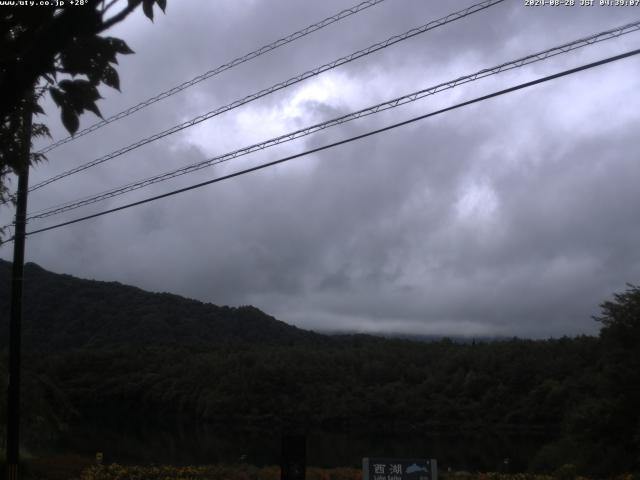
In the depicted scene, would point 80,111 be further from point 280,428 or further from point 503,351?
point 503,351

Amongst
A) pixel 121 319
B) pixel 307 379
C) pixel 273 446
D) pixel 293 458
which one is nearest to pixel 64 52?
pixel 293 458

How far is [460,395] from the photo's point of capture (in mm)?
71875

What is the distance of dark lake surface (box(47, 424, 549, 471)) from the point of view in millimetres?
33625

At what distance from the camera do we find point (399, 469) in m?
11.3

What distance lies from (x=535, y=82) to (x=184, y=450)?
34483 millimetres

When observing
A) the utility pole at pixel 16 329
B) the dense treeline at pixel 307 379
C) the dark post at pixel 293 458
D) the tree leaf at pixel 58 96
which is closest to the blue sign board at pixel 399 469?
the dark post at pixel 293 458

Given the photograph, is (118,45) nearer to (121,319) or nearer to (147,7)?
(147,7)

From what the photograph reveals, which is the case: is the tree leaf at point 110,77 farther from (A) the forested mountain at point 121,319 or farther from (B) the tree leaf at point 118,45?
(A) the forested mountain at point 121,319

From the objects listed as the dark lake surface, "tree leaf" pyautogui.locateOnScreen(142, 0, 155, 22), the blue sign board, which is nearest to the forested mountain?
the dark lake surface

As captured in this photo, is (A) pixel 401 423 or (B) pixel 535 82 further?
(A) pixel 401 423

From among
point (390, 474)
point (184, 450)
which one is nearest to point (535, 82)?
point (390, 474)

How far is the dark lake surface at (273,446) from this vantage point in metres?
33.6

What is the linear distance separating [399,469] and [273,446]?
37.9 meters

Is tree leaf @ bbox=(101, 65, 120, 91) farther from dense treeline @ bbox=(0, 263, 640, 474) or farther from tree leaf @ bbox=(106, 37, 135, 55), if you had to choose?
dense treeline @ bbox=(0, 263, 640, 474)
